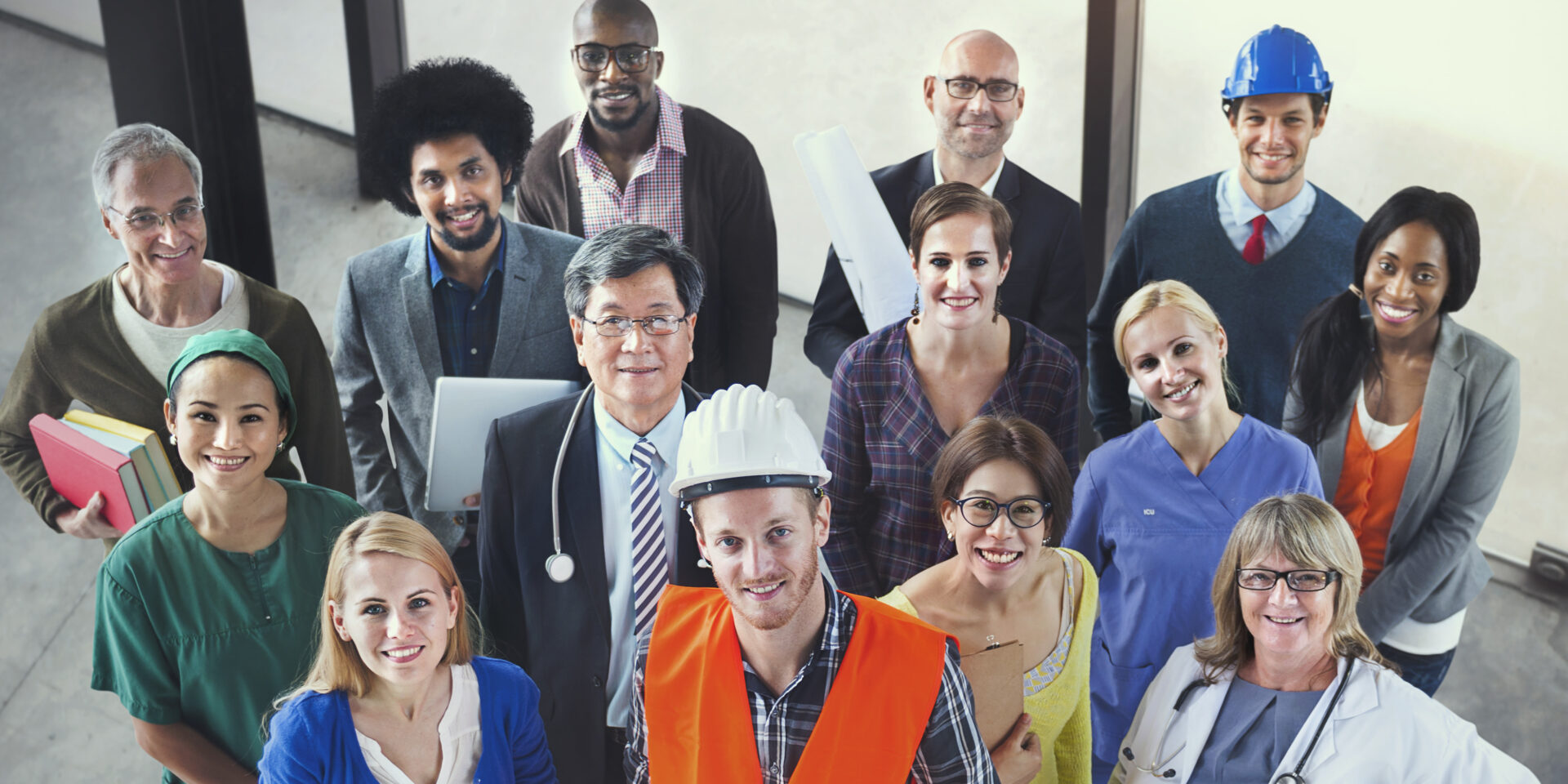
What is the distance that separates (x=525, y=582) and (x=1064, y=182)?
8.71 feet

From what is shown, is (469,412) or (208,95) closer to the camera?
(469,412)

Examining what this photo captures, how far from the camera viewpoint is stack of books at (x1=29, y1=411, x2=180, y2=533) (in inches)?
121

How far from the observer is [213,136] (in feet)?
14.0

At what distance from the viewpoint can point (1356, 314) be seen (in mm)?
3500

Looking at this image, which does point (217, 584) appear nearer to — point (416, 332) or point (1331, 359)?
point (416, 332)

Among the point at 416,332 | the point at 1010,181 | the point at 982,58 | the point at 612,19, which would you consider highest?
the point at 612,19

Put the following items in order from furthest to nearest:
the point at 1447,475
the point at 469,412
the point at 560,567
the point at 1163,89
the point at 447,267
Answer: the point at 1163,89 < the point at 447,267 < the point at 1447,475 < the point at 469,412 < the point at 560,567

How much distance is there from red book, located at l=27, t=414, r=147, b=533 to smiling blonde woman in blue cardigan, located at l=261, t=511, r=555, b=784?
3.19 feet

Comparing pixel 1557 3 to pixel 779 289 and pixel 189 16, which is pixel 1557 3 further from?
pixel 189 16

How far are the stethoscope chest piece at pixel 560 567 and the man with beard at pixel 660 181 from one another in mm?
1310

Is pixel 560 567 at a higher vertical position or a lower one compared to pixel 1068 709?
higher

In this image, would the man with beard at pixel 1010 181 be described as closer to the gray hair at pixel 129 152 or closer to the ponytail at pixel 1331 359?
the ponytail at pixel 1331 359

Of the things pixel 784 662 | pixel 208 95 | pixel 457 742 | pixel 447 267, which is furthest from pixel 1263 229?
pixel 208 95

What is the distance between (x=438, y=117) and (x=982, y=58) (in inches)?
62.4
